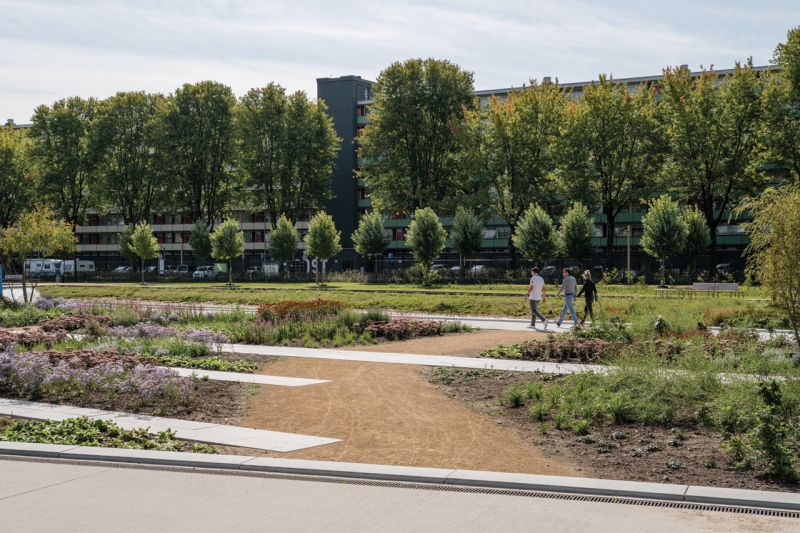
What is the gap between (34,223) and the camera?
3538cm

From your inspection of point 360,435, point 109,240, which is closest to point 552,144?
point 360,435

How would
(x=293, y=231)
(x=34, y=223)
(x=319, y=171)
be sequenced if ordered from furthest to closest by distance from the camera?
(x=319, y=171)
(x=293, y=231)
(x=34, y=223)

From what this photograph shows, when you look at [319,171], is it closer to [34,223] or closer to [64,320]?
[34,223]

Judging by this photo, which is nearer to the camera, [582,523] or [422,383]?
[582,523]

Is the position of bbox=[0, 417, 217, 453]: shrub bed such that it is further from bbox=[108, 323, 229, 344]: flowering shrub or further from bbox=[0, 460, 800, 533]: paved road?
bbox=[108, 323, 229, 344]: flowering shrub

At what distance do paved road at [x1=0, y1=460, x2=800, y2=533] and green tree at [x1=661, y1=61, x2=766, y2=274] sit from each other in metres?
51.5

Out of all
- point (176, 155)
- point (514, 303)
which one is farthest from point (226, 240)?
point (514, 303)

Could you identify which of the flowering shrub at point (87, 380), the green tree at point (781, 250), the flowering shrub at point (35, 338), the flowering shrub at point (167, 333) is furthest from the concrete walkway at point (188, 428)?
the green tree at point (781, 250)

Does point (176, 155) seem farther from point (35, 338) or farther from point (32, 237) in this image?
point (35, 338)

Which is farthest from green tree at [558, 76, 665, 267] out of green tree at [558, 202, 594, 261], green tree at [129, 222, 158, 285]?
green tree at [129, 222, 158, 285]

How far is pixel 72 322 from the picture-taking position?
957 inches

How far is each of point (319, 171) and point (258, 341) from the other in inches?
2198

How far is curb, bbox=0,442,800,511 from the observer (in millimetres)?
7324

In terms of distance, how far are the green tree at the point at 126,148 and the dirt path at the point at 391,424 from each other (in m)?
66.0
